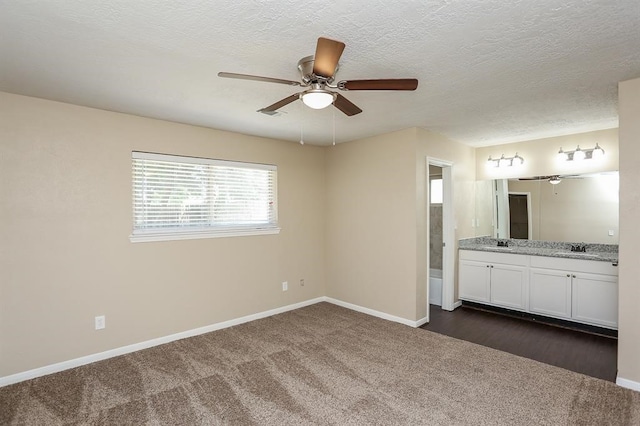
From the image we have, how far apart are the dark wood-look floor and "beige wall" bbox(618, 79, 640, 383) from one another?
0.34m

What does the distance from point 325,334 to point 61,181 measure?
3.05 m

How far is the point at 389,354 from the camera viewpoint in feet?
10.8

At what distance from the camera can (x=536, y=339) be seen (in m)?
3.66

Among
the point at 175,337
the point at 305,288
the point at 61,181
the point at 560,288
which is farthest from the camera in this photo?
the point at 305,288

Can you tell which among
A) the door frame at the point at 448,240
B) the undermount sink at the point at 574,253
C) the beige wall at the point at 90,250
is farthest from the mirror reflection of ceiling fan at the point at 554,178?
the beige wall at the point at 90,250

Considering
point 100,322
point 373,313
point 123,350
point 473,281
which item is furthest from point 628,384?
point 100,322

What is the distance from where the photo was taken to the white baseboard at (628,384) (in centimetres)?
259

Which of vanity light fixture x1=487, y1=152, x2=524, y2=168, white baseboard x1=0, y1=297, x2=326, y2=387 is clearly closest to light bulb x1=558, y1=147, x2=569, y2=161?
vanity light fixture x1=487, y1=152, x2=524, y2=168

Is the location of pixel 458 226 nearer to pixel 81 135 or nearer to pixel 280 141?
pixel 280 141

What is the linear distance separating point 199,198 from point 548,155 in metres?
4.62

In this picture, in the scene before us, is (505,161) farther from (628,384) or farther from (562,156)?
(628,384)

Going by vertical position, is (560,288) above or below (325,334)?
above

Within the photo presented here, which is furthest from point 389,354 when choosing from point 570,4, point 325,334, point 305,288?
point 570,4

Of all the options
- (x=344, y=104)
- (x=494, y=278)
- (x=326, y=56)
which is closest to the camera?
(x=326, y=56)
